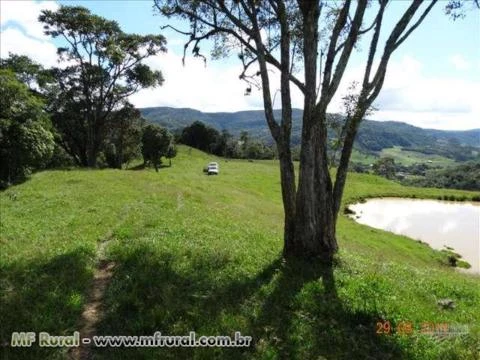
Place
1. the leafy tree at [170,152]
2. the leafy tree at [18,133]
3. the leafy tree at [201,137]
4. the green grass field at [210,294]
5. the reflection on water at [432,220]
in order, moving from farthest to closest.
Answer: the leafy tree at [201,137] → the leafy tree at [170,152] → the reflection on water at [432,220] → the leafy tree at [18,133] → the green grass field at [210,294]

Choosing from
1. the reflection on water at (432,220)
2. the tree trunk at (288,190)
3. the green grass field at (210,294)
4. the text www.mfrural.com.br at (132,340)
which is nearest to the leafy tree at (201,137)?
the reflection on water at (432,220)

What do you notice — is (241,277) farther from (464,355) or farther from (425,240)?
(425,240)

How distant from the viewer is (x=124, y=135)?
7469 cm

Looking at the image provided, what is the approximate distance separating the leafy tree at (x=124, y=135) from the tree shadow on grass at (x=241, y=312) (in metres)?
55.5

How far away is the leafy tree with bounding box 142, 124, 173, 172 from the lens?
286ft

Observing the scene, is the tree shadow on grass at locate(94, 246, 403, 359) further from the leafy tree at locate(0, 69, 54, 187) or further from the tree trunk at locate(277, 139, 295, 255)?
the leafy tree at locate(0, 69, 54, 187)

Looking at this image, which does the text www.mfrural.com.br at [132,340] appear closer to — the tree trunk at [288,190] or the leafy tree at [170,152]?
the tree trunk at [288,190]

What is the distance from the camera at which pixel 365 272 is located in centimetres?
1516

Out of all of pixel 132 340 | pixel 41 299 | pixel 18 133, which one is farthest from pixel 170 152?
pixel 132 340

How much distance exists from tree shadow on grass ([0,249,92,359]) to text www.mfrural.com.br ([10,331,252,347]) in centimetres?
19

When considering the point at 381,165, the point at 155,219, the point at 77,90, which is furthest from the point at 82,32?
the point at 381,165

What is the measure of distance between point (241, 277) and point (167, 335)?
407cm

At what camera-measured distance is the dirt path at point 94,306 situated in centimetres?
956

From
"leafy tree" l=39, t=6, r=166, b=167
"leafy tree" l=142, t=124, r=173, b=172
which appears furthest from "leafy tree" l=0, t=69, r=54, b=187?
"leafy tree" l=142, t=124, r=173, b=172
